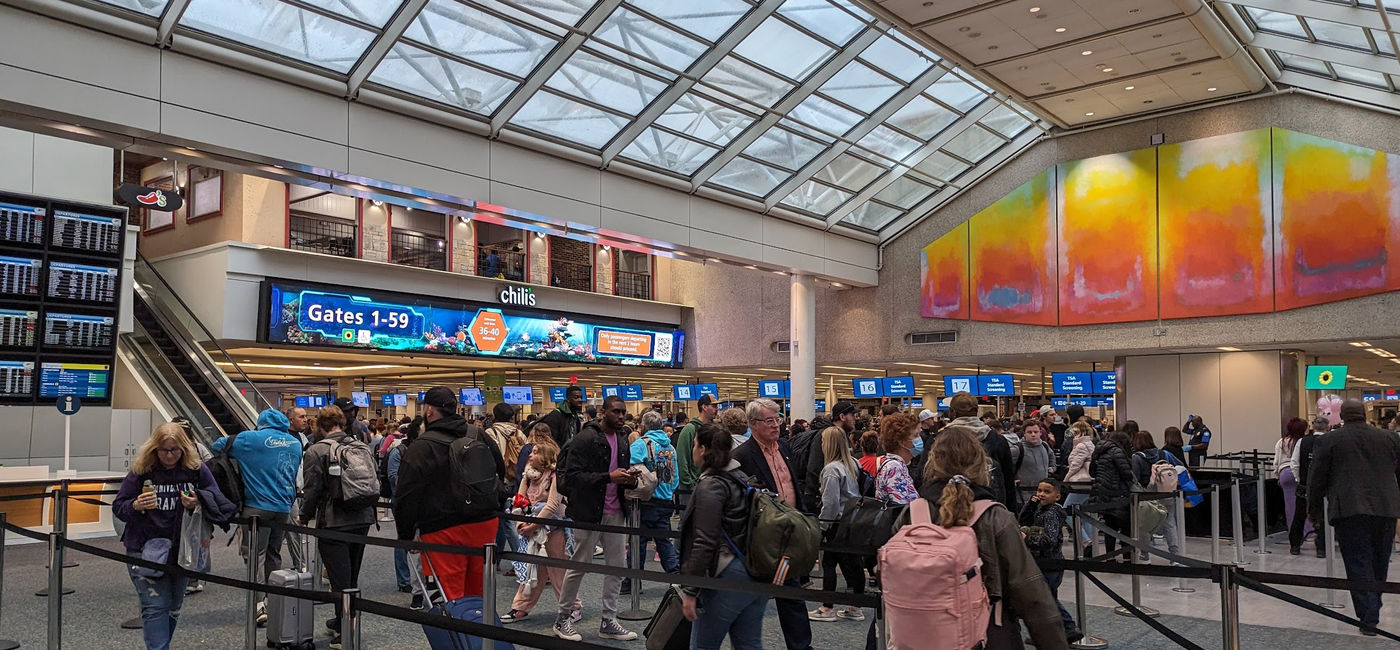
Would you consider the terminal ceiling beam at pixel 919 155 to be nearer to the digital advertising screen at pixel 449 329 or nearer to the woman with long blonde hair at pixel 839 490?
the digital advertising screen at pixel 449 329

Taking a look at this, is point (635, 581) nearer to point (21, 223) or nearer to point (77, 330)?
point (77, 330)

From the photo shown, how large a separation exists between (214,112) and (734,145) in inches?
337

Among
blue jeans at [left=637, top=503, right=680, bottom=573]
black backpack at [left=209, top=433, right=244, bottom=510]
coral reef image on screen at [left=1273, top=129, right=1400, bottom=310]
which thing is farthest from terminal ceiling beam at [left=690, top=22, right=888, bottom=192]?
black backpack at [left=209, top=433, right=244, bottom=510]

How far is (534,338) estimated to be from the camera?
25.1 meters

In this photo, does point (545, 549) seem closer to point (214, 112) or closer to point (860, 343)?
point (214, 112)

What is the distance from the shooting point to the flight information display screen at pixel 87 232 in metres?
13.9

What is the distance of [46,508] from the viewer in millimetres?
12742

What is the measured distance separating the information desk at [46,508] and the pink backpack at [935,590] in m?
11.1

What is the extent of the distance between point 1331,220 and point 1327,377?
331 cm

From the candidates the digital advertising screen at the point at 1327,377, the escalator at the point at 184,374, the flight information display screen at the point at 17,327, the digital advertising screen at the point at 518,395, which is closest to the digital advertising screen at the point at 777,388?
the digital advertising screen at the point at 518,395

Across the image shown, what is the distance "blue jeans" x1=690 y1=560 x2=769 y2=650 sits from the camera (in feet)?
14.6

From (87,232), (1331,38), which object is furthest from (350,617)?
(1331,38)

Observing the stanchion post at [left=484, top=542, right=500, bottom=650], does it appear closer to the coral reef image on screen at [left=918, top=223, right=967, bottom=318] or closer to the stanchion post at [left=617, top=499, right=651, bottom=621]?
the stanchion post at [left=617, top=499, right=651, bottom=621]

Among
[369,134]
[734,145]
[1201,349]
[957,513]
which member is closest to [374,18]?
[369,134]
